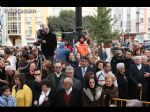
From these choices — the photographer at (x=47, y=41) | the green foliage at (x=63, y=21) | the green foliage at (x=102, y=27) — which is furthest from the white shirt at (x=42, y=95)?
the green foliage at (x=63, y=21)

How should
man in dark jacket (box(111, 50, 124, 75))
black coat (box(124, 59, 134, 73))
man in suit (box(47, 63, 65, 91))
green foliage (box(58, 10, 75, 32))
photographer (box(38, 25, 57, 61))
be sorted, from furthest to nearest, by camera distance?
green foliage (box(58, 10, 75, 32))
photographer (box(38, 25, 57, 61))
man in dark jacket (box(111, 50, 124, 75))
black coat (box(124, 59, 134, 73))
man in suit (box(47, 63, 65, 91))

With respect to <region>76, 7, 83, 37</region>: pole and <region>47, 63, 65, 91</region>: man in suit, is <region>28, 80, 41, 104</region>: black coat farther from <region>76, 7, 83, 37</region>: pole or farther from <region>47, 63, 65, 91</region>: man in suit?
<region>76, 7, 83, 37</region>: pole

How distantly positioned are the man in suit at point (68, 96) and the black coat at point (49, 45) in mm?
3825

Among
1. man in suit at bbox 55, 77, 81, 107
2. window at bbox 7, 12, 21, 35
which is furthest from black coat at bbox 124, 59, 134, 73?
window at bbox 7, 12, 21, 35

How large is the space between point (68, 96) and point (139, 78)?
7.42 ft

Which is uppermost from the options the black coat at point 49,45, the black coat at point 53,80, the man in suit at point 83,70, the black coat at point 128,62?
the black coat at point 49,45

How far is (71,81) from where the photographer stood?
8375mm

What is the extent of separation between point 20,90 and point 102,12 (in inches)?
1271

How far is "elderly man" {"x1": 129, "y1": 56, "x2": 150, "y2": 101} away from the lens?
981 centimetres

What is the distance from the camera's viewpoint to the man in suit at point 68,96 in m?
8.15

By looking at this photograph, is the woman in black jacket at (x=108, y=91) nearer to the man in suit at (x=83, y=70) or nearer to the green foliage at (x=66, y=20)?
the man in suit at (x=83, y=70)

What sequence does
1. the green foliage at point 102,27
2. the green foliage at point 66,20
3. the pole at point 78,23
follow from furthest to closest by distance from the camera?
1. the green foliage at point 66,20
2. the green foliage at point 102,27
3. the pole at point 78,23

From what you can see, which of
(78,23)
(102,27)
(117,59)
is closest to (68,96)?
(117,59)
